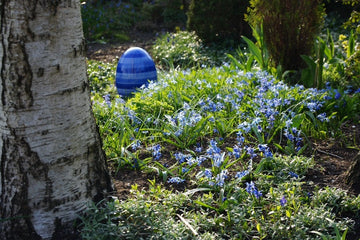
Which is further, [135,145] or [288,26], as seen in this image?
[288,26]

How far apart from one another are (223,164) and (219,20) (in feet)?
15.1

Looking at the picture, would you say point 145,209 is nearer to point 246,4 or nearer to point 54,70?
point 54,70

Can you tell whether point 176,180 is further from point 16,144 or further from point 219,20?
point 219,20

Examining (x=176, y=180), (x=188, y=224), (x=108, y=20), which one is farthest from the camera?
(x=108, y=20)

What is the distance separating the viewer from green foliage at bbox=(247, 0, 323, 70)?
462cm

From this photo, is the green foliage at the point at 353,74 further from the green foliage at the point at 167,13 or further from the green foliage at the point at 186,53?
the green foliage at the point at 167,13

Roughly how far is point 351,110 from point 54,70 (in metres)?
2.79

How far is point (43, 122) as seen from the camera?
2.11 meters

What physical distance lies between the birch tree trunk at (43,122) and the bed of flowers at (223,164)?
231 mm

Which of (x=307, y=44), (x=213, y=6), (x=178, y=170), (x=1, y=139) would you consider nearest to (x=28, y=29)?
(x=1, y=139)

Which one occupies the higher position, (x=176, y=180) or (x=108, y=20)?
(x=108, y=20)

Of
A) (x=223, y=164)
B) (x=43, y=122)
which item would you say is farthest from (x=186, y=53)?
(x=43, y=122)

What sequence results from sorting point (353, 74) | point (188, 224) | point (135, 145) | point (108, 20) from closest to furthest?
point (188, 224) → point (135, 145) → point (353, 74) → point (108, 20)

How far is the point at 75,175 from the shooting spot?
228 centimetres
